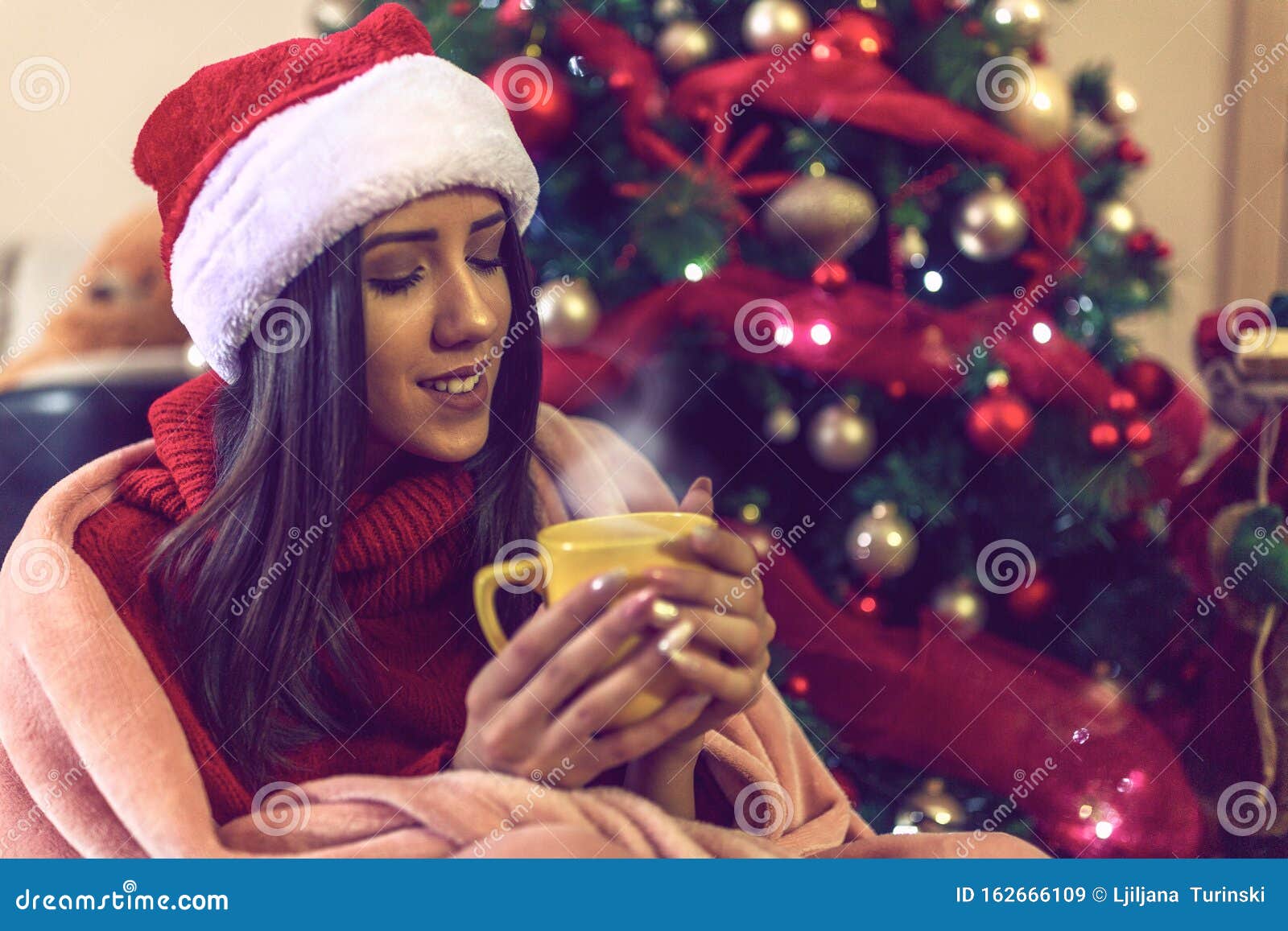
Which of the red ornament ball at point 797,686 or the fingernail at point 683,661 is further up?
the fingernail at point 683,661

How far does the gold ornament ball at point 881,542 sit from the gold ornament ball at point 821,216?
0.21 meters

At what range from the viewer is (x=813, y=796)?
0.72 metres

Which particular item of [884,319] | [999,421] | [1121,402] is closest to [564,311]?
[884,319]

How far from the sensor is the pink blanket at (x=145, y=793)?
0.59m

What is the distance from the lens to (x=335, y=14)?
80 cm

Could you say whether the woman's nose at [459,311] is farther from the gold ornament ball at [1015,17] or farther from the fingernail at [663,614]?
the gold ornament ball at [1015,17]

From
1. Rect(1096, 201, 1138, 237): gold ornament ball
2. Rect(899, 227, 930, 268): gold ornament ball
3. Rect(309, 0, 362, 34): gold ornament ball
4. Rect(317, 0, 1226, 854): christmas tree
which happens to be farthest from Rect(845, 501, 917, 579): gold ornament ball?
Rect(309, 0, 362, 34): gold ornament ball

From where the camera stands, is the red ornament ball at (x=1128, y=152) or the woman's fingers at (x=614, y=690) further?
the red ornament ball at (x=1128, y=152)

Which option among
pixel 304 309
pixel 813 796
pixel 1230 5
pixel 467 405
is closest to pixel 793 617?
pixel 813 796

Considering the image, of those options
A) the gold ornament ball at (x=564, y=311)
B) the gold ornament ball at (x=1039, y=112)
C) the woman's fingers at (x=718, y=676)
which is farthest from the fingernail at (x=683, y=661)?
the gold ornament ball at (x=1039, y=112)

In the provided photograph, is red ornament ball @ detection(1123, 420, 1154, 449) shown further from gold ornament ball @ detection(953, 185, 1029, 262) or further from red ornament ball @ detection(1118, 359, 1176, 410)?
gold ornament ball @ detection(953, 185, 1029, 262)

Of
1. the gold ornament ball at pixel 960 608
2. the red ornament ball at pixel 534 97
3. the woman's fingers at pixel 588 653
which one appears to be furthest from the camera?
the gold ornament ball at pixel 960 608

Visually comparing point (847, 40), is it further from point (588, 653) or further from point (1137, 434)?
point (588, 653)
